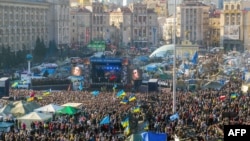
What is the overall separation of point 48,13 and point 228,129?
82.4m

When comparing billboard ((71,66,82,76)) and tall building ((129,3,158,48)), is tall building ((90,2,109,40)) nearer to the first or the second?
tall building ((129,3,158,48))

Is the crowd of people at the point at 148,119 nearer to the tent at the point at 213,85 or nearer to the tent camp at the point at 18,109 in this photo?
the tent camp at the point at 18,109

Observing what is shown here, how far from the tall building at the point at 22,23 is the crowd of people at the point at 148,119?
42071 mm

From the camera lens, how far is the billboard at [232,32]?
3831 inches

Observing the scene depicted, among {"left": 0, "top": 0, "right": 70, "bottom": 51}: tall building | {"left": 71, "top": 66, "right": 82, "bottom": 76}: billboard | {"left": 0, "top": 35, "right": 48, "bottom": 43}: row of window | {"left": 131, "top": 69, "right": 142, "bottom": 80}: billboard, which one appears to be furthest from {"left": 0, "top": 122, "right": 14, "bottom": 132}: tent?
{"left": 0, "top": 35, "right": 48, "bottom": 43}: row of window

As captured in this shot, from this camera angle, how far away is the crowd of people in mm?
19516

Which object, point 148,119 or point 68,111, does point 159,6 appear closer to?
point 68,111

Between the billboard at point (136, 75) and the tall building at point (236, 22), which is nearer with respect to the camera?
the billboard at point (136, 75)

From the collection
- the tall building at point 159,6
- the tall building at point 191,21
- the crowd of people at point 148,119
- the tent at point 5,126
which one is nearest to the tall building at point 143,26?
the tall building at point 191,21

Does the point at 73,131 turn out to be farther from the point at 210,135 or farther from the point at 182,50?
the point at 182,50

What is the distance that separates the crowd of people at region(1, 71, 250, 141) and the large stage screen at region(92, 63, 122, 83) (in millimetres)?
10066

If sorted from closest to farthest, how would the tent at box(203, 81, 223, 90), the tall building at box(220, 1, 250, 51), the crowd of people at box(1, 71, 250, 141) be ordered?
the crowd of people at box(1, 71, 250, 141), the tent at box(203, 81, 223, 90), the tall building at box(220, 1, 250, 51)

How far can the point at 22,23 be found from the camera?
254 feet

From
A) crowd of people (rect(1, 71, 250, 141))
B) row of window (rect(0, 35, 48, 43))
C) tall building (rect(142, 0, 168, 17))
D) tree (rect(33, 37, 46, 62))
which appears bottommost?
crowd of people (rect(1, 71, 250, 141))
